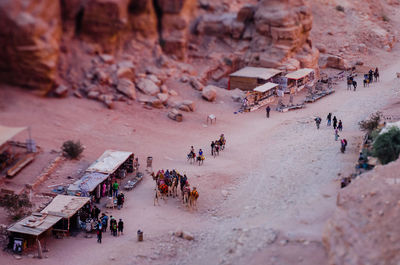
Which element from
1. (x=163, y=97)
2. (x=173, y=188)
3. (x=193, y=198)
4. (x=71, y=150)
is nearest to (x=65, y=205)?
(x=173, y=188)

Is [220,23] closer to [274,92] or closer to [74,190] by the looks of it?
[274,92]

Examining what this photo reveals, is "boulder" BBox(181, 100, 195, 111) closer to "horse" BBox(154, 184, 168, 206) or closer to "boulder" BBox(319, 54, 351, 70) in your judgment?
"horse" BBox(154, 184, 168, 206)

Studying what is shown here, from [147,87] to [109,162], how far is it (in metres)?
11.0

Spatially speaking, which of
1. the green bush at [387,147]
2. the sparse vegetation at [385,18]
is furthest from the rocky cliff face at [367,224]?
the sparse vegetation at [385,18]

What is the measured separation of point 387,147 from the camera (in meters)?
17.7

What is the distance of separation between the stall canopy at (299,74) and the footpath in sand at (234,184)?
3108 mm

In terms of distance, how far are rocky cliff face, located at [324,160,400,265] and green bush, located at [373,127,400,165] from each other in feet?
8.54

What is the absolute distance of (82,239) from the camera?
1888cm

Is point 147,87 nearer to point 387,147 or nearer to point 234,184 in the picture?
point 234,184

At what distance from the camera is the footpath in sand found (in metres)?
16.1

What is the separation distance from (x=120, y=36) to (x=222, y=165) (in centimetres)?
1505

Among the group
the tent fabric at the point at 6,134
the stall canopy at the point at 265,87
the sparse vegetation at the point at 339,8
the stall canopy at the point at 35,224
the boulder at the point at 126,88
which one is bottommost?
the stall canopy at the point at 35,224

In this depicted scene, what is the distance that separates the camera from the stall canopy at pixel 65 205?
752 inches

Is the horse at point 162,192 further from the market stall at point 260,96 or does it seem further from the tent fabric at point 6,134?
the market stall at point 260,96
